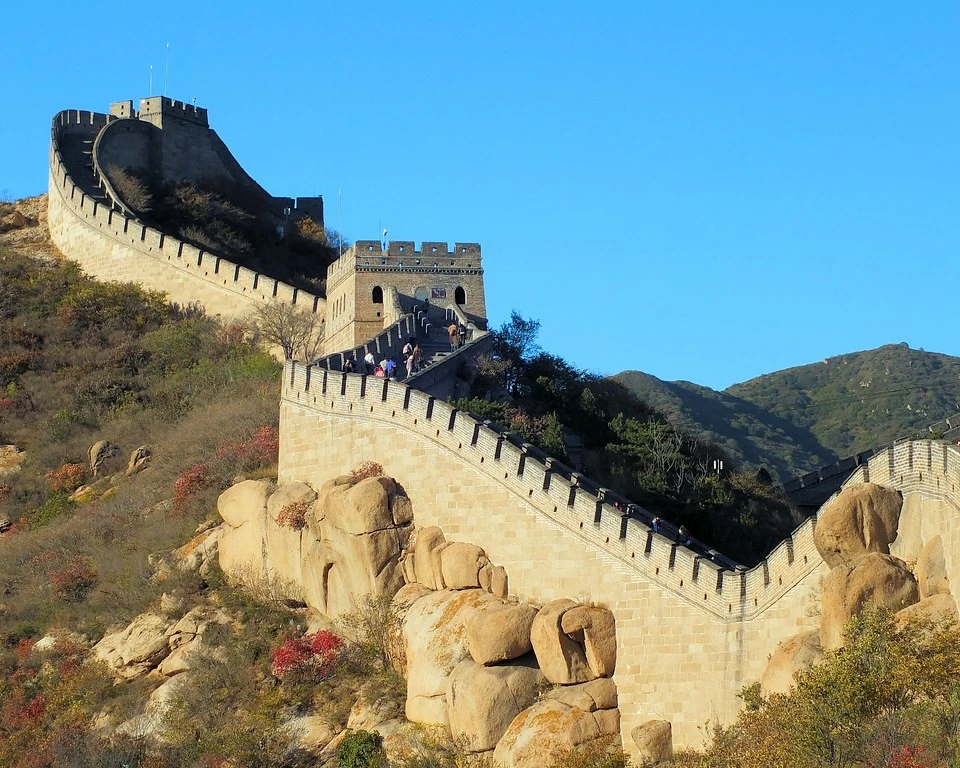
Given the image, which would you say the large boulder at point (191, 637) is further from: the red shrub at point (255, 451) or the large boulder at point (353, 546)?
the red shrub at point (255, 451)

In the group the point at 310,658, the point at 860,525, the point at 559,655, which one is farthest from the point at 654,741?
the point at 310,658

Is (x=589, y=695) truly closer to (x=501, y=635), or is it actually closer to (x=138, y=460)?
(x=501, y=635)

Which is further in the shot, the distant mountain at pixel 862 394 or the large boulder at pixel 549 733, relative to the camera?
the distant mountain at pixel 862 394

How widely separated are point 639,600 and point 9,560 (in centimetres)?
1749

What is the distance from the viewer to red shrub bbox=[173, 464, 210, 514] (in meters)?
44.9

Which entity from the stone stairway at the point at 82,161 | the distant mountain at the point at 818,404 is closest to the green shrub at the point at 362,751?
the stone stairway at the point at 82,161

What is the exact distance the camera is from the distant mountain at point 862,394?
8394 centimetres

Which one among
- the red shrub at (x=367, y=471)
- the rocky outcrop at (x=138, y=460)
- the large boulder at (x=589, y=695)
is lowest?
the large boulder at (x=589, y=695)

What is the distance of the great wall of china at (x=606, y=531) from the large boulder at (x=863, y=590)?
53 centimetres

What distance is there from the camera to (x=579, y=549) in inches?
1419

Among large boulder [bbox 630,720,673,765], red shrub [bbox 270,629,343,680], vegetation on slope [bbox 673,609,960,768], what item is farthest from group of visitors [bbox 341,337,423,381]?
vegetation on slope [bbox 673,609,960,768]

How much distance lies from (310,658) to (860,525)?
11875 mm

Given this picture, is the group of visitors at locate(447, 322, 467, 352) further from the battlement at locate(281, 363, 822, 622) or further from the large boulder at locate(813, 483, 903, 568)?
the large boulder at locate(813, 483, 903, 568)

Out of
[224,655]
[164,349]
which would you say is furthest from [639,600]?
[164,349]
